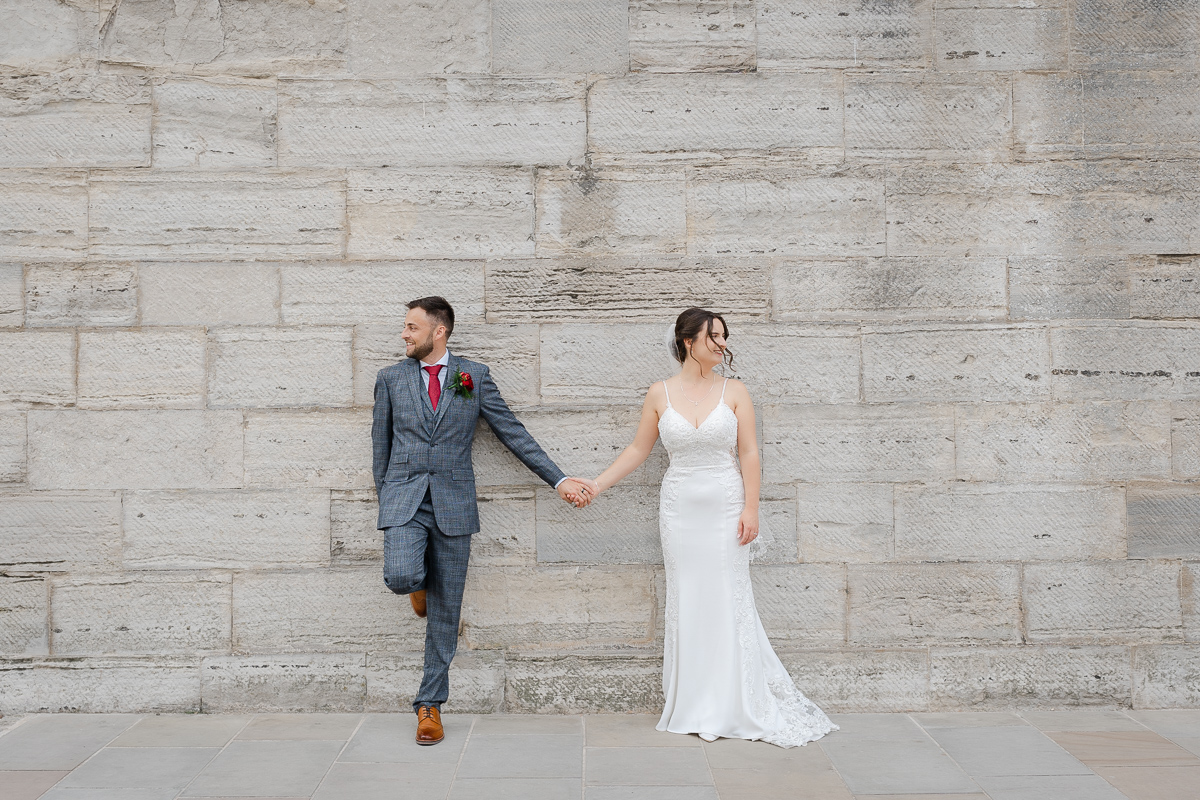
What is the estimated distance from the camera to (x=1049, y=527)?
437 cm

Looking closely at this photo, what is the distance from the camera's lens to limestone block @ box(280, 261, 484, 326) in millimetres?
4363

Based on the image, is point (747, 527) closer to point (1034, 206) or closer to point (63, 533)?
point (1034, 206)

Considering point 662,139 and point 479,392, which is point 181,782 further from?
point 662,139

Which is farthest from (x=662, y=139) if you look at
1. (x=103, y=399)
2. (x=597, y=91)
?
(x=103, y=399)

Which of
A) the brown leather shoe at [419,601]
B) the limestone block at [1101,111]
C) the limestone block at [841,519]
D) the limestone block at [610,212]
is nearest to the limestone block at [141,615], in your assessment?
the brown leather shoe at [419,601]

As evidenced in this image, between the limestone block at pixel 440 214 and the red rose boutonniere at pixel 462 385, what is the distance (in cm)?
70

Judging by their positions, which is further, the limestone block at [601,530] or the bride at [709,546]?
the limestone block at [601,530]

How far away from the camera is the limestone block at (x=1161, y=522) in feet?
14.4

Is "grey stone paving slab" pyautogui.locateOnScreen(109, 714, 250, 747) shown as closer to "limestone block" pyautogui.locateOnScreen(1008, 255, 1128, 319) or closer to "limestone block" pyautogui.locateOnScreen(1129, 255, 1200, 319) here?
"limestone block" pyautogui.locateOnScreen(1008, 255, 1128, 319)

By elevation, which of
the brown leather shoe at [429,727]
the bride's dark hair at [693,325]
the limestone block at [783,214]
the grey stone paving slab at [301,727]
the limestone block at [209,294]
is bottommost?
the grey stone paving slab at [301,727]

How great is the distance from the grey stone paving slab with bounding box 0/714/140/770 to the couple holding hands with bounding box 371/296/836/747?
143 centimetres

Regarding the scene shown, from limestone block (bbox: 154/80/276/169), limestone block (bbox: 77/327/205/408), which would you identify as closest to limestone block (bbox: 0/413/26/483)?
limestone block (bbox: 77/327/205/408)

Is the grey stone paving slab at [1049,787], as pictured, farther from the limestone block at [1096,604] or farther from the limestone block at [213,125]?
the limestone block at [213,125]

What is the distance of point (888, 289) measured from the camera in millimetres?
4395
